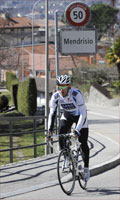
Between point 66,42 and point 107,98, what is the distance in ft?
78.1

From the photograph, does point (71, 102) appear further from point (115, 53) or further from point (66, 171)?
point (115, 53)

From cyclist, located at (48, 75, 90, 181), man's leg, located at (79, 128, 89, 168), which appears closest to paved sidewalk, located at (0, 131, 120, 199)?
man's leg, located at (79, 128, 89, 168)

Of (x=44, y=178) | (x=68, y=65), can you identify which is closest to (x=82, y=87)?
(x=68, y=65)

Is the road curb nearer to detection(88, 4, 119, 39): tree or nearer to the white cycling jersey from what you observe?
the white cycling jersey

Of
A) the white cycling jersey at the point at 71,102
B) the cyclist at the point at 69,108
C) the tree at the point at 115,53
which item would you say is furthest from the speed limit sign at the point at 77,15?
the tree at the point at 115,53

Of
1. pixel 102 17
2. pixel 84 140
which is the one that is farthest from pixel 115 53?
pixel 102 17

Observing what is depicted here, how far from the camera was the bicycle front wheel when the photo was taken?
7.66 m

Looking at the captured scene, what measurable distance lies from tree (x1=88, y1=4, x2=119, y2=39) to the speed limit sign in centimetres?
8224

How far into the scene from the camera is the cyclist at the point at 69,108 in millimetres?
7691

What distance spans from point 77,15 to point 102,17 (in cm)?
8522

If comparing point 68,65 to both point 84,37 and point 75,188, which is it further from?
point 75,188

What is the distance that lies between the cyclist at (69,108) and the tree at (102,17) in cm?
8952

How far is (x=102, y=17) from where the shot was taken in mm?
98625

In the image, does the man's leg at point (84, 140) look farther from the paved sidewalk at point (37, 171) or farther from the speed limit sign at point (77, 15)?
the speed limit sign at point (77, 15)
